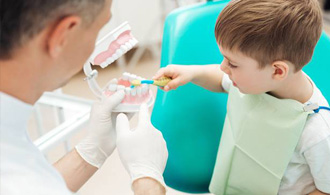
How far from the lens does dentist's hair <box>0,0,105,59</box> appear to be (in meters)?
0.57

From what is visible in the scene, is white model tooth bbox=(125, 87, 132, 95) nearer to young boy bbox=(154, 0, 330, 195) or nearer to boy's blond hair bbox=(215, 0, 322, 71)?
young boy bbox=(154, 0, 330, 195)

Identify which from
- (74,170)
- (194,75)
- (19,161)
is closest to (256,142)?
(194,75)

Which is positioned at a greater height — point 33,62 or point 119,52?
point 33,62

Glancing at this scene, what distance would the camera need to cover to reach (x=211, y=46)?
112 centimetres

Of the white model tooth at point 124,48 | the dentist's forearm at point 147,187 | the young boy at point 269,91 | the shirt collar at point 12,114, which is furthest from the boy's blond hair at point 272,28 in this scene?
the shirt collar at point 12,114

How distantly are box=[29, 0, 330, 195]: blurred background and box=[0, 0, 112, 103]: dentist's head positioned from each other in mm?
685

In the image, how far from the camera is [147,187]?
0.85 m

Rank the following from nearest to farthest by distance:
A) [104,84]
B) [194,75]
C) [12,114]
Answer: [12,114], [194,75], [104,84]

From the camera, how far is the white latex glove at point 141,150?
871 millimetres

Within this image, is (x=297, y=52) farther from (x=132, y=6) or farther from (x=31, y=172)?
(x=132, y=6)

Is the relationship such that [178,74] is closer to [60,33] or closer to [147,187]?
[147,187]

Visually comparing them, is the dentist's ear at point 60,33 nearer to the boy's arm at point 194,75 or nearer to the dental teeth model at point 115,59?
the dental teeth model at point 115,59

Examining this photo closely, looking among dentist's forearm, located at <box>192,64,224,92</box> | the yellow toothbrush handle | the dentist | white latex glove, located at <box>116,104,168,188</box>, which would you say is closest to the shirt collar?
the dentist

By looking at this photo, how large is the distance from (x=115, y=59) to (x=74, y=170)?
0.99 ft
